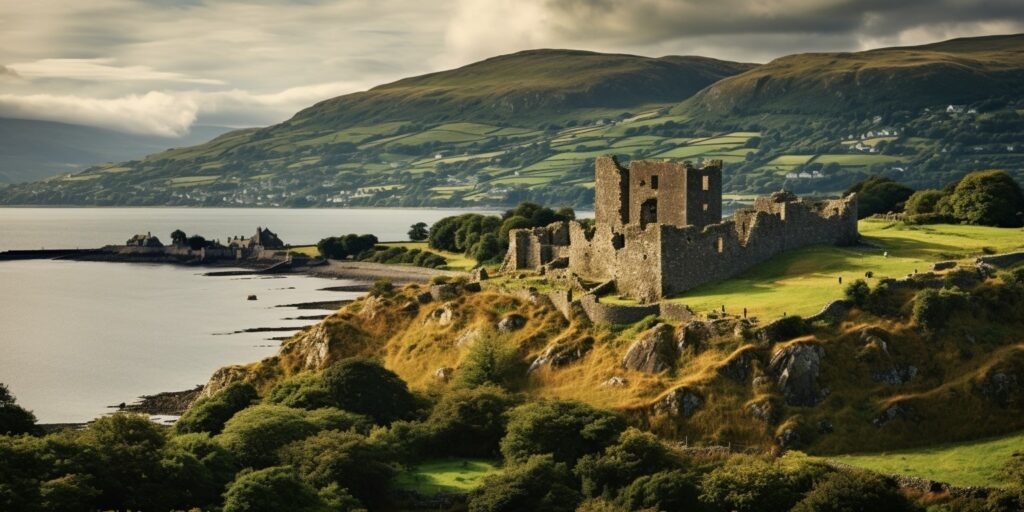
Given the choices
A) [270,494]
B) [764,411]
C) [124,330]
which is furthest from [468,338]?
[124,330]

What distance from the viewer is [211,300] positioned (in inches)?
5950

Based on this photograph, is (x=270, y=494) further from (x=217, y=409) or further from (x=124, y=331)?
(x=124, y=331)

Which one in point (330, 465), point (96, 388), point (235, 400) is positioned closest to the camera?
point (330, 465)

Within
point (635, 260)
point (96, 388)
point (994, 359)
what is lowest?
point (96, 388)

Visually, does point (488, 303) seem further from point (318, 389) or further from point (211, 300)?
point (211, 300)

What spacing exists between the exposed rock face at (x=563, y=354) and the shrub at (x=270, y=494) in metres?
15.8

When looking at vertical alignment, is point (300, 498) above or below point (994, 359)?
below

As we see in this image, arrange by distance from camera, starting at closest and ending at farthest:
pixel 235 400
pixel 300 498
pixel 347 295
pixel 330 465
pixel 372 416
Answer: pixel 300 498
pixel 330 465
pixel 372 416
pixel 235 400
pixel 347 295

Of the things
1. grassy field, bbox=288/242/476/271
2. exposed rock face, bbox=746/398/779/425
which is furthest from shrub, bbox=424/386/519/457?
grassy field, bbox=288/242/476/271

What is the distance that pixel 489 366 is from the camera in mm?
61375

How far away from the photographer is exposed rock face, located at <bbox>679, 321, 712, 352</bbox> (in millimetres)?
56250

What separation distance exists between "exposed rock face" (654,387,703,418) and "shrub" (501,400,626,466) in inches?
88.4

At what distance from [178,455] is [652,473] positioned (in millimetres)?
19124

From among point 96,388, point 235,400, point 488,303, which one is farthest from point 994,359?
point 96,388
